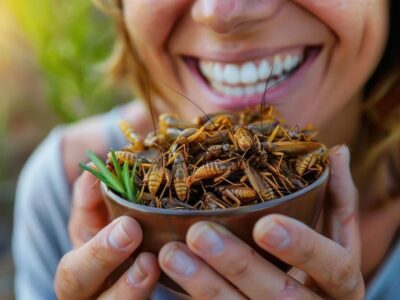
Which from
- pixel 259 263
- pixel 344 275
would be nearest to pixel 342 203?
pixel 344 275

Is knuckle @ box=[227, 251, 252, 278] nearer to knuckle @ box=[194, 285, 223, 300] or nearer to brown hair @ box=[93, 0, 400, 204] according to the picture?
knuckle @ box=[194, 285, 223, 300]

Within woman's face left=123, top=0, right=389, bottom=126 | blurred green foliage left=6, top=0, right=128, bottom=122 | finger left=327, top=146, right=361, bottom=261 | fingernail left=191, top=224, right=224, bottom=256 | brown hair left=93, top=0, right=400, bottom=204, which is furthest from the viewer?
blurred green foliage left=6, top=0, right=128, bottom=122

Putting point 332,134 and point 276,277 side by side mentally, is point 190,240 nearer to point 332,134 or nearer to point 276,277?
point 276,277

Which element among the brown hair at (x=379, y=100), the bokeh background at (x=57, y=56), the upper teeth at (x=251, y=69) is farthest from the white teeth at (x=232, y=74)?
the bokeh background at (x=57, y=56)

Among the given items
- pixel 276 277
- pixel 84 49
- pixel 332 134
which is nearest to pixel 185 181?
pixel 276 277

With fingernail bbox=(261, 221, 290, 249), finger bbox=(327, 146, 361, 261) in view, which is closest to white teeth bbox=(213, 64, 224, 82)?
finger bbox=(327, 146, 361, 261)

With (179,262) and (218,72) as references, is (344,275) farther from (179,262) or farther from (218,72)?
(218,72)
